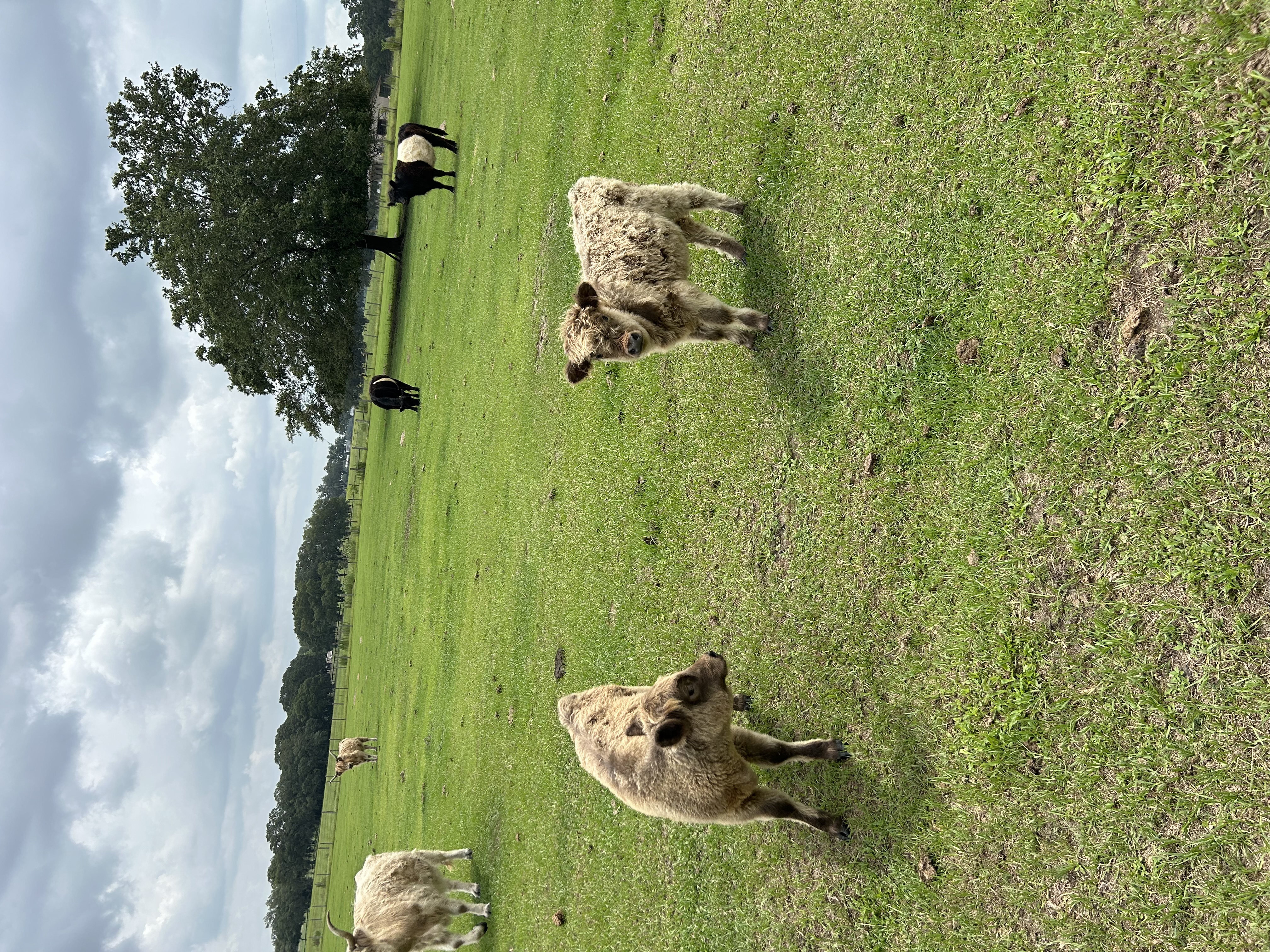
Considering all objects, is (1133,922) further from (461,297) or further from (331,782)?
(331,782)

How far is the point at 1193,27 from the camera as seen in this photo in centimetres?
414

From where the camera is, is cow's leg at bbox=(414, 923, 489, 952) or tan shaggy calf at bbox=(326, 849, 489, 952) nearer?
cow's leg at bbox=(414, 923, 489, 952)

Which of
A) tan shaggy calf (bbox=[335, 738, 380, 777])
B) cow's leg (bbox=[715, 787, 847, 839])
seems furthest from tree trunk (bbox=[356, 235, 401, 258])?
cow's leg (bbox=[715, 787, 847, 839])

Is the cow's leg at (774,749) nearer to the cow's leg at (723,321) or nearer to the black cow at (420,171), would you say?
the cow's leg at (723,321)

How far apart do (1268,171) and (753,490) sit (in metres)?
4.61

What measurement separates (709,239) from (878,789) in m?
5.94

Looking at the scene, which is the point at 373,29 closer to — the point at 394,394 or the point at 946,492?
the point at 394,394

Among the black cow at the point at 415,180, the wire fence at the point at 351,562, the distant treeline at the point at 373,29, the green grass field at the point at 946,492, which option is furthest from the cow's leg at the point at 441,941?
the distant treeline at the point at 373,29

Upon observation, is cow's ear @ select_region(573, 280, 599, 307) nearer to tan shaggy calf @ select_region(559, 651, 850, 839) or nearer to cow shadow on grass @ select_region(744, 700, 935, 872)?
tan shaggy calf @ select_region(559, 651, 850, 839)

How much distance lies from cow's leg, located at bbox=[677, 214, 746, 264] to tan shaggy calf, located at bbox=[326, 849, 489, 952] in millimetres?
11916

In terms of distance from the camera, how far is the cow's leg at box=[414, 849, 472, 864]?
13188 mm

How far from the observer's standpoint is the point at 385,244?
26.4m

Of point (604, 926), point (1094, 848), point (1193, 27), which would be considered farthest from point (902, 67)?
point (604, 926)

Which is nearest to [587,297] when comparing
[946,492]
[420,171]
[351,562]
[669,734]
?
[946,492]
